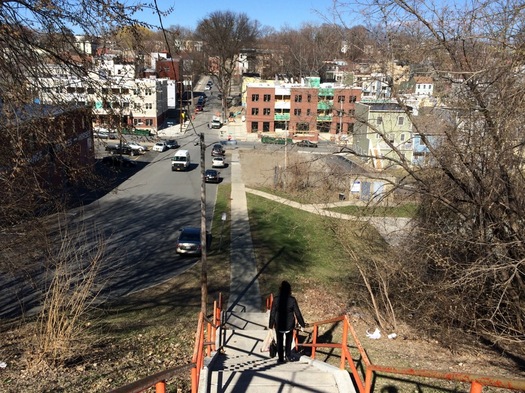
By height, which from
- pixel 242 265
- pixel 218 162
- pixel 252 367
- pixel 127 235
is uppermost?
pixel 252 367

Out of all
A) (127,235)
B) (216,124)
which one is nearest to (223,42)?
(216,124)

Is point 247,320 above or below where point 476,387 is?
below

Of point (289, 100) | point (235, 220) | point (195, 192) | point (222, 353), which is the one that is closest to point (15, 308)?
point (222, 353)

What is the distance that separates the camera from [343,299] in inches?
563

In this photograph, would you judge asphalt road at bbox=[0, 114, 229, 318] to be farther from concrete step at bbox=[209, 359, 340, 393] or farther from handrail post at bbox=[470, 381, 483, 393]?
handrail post at bbox=[470, 381, 483, 393]

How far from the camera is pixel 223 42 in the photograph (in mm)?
79562

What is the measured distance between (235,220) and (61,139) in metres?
20.7

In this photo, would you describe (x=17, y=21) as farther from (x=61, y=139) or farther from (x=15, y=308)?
(x=15, y=308)

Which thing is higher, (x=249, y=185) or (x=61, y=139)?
(x=61, y=139)

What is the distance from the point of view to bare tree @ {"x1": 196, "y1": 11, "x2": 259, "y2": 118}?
7662cm

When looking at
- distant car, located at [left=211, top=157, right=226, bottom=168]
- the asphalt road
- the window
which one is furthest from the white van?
the window

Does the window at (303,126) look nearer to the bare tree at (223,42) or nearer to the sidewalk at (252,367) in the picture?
the sidewalk at (252,367)

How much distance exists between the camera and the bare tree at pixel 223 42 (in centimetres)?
7662

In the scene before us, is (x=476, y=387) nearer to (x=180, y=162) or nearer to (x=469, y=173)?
(x=469, y=173)
